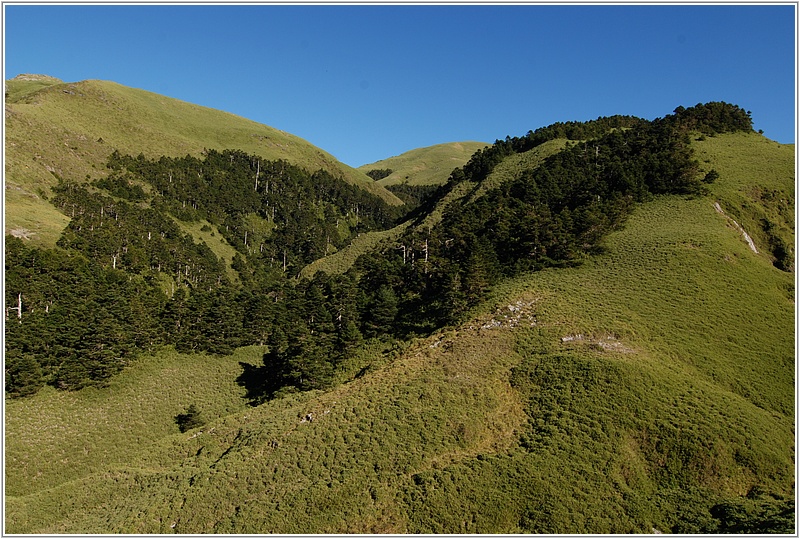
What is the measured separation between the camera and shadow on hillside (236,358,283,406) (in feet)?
182

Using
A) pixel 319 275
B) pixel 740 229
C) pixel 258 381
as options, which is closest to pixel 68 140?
pixel 319 275

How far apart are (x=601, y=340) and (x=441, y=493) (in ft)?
76.1

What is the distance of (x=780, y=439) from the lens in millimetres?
33219

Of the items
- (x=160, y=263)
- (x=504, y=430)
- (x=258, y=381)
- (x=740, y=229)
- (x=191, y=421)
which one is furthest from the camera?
(x=160, y=263)

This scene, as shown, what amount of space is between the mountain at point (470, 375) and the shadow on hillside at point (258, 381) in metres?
0.33

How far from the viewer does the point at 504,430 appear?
3547 centimetres

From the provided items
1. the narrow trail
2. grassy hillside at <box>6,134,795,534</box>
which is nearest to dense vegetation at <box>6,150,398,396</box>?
grassy hillside at <box>6,134,795,534</box>

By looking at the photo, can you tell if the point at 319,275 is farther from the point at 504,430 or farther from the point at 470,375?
the point at 504,430

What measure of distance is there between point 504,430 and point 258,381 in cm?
3779

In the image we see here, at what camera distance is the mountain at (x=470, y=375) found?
98.6ft

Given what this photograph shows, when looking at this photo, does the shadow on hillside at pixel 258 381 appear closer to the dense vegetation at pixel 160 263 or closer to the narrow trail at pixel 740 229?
the dense vegetation at pixel 160 263

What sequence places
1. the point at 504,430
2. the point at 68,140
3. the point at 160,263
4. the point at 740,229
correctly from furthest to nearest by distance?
the point at 68,140, the point at 160,263, the point at 740,229, the point at 504,430

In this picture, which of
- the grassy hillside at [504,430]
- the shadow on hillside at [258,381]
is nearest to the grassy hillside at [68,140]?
the shadow on hillside at [258,381]

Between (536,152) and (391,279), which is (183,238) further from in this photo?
(536,152)
